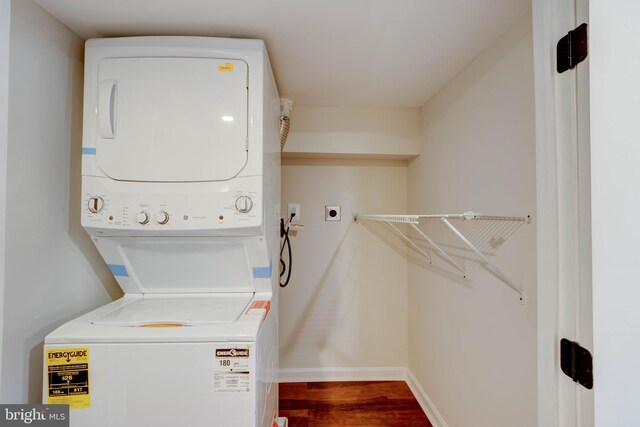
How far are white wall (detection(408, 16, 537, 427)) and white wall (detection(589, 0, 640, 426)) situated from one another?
1.39 feet

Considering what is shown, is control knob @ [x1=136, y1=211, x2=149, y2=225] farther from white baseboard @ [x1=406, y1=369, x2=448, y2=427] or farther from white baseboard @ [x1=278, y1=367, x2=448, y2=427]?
white baseboard @ [x1=406, y1=369, x2=448, y2=427]

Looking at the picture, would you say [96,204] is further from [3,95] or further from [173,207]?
[3,95]

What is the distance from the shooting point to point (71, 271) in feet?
3.66

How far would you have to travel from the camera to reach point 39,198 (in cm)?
98

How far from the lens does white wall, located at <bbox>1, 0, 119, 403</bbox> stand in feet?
2.91

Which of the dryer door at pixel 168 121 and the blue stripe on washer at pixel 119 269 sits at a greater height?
the dryer door at pixel 168 121

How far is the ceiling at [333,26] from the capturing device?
39.4 inches

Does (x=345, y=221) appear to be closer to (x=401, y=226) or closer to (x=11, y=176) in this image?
(x=401, y=226)

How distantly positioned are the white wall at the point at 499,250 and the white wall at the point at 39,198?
184 cm

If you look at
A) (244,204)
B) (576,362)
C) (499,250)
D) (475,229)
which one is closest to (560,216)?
(576,362)

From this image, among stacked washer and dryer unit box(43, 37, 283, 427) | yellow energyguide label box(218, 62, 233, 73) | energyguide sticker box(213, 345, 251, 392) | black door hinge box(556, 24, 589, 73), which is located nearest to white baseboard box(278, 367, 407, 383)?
stacked washer and dryer unit box(43, 37, 283, 427)

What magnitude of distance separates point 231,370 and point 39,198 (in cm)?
96

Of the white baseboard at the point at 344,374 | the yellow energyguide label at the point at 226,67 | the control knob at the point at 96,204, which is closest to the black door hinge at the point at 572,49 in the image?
the yellow energyguide label at the point at 226,67

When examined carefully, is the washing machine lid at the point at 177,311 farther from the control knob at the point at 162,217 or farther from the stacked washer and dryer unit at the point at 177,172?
the control knob at the point at 162,217
